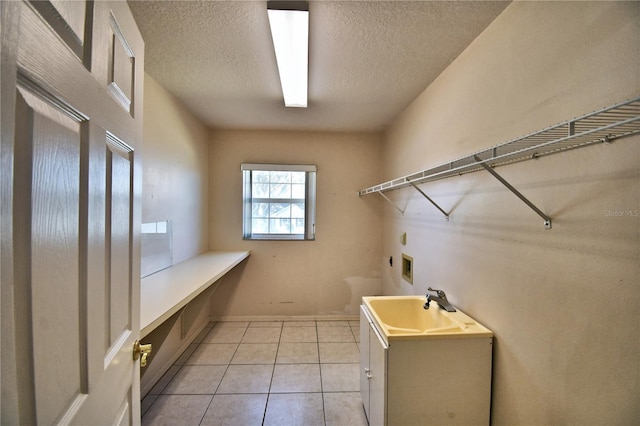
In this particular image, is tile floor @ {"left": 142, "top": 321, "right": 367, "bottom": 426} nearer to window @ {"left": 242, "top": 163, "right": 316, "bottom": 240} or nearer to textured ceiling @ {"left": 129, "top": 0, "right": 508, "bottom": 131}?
window @ {"left": 242, "top": 163, "right": 316, "bottom": 240}

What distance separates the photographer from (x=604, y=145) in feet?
2.59

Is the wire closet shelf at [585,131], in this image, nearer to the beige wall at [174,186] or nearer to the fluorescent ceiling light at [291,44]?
the fluorescent ceiling light at [291,44]

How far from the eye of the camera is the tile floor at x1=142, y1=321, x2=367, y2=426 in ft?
5.54

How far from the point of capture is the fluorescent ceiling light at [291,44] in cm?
121

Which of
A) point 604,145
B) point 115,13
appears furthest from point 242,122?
point 604,145

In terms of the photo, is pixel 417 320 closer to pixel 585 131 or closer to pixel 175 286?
pixel 585 131

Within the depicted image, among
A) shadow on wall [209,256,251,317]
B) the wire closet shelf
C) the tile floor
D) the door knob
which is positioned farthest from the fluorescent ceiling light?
the tile floor

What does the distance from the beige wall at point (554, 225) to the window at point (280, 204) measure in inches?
78.0

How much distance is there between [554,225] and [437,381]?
0.91m

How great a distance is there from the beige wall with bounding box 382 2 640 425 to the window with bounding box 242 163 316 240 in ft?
6.50

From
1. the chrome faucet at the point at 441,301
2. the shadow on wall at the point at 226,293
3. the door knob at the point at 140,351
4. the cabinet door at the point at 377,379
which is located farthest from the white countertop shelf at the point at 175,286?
the chrome faucet at the point at 441,301

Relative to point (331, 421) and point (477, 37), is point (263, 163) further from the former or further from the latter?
point (331, 421)

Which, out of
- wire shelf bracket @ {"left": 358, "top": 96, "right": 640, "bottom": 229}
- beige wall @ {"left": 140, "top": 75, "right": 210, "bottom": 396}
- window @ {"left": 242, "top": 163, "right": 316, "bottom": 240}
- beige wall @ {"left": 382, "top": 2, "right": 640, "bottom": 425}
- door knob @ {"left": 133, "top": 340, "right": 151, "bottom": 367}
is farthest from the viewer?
window @ {"left": 242, "top": 163, "right": 316, "bottom": 240}

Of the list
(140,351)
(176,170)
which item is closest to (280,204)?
(176,170)
